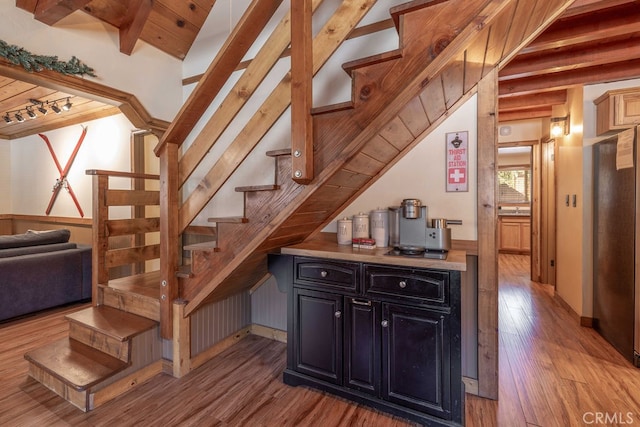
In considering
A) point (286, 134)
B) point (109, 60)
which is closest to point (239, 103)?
point (286, 134)

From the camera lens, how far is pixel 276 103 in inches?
67.2

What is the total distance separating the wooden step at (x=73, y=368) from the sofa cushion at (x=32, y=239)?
1.86m

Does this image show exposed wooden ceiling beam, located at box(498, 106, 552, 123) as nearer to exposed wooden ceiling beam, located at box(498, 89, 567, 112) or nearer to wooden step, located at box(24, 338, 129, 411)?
exposed wooden ceiling beam, located at box(498, 89, 567, 112)

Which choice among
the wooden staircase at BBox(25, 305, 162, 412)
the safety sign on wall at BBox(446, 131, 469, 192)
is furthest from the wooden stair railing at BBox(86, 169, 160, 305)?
the safety sign on wall at BBox(446, 131, 469, 192)

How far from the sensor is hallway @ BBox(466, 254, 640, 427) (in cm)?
179

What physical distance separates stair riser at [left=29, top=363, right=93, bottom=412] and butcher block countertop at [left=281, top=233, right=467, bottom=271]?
147 cm

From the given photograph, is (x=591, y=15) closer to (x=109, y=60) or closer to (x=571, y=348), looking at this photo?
(x=571, y=348)

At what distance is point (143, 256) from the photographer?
9.42 feet

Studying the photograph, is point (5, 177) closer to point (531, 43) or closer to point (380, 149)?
point (380, 149)

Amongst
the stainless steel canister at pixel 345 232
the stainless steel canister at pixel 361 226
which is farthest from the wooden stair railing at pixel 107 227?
the stainless steel canister at pixel 361 226

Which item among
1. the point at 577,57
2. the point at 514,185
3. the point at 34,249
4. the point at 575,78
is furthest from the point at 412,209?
the point at 514,185

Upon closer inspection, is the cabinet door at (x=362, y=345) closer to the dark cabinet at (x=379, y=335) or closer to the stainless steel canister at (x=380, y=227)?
the dark cabinet at (x=379, y=335)

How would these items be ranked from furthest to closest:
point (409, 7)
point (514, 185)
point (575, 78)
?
point (514, 185) < point (575, 78) < point (409, 7)

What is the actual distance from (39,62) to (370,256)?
260 centimetres
